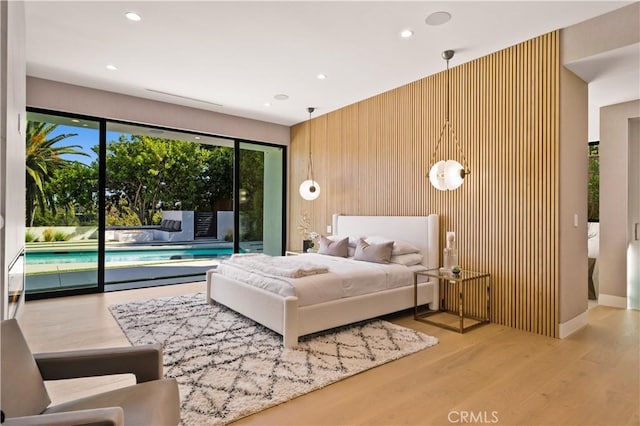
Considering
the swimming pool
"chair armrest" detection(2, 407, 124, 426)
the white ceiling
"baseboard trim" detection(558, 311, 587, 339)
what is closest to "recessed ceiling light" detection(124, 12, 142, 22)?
the white ceiling

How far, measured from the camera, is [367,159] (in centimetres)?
544

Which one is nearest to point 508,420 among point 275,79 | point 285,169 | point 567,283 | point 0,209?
point 567,283

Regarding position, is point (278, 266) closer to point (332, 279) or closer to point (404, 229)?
point (332, 279)

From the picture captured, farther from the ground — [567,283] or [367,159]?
[367,159]

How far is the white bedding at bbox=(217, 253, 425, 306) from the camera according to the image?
10.7ft

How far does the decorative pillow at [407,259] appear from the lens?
4.23m

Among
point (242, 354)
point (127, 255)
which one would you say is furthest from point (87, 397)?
point (127, 255)

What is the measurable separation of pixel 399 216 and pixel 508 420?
9.98ft

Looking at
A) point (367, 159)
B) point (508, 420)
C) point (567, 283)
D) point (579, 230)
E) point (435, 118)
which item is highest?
point (435, 118)

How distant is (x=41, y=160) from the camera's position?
16.1ft

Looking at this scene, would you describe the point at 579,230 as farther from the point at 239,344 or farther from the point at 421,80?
the point at 239,344

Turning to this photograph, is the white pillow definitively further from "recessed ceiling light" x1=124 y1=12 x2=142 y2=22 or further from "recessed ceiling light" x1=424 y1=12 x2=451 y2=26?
"recessed ceiling light" x1=124 y1=12 x2=142 y2=22

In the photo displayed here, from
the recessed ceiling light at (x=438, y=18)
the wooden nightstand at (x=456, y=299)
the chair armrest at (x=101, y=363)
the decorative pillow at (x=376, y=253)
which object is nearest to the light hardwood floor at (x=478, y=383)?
the wooden nightstand at (x=456, y=299)

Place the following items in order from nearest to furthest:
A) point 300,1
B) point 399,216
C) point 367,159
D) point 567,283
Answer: point 300,1 → point 567,283 → point 399,216 → point 367,159
